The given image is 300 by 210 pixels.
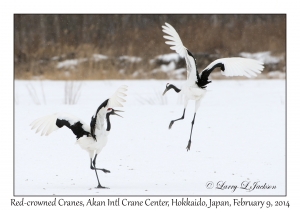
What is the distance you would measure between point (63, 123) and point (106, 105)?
25.1 inches

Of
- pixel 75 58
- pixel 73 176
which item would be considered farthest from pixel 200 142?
pixel 75 58

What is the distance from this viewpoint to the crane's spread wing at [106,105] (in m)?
5.48

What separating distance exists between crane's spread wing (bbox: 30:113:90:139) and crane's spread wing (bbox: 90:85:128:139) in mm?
127

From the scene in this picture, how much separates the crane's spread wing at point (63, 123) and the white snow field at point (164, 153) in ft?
2.11

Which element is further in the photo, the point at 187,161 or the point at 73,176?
the point at 187,161

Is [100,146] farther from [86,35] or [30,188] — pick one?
[86,35]

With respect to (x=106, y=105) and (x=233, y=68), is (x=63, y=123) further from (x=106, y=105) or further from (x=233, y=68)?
(x=233, y=68)

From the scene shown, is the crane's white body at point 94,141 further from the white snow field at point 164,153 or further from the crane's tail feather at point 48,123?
the white snow field at point 164,153

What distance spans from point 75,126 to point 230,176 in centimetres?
196

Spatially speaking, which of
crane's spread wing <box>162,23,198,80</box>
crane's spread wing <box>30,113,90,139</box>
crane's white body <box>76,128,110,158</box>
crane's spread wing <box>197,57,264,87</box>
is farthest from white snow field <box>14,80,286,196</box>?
crane's spread wing <box>162,23,198,80</box>

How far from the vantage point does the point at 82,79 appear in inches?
539

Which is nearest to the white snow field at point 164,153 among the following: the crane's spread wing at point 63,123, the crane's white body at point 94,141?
the crane's white body at point 94,141

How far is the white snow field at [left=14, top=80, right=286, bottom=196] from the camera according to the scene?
630 cm

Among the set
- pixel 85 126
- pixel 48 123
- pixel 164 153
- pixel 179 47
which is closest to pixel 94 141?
pixel 85 126
